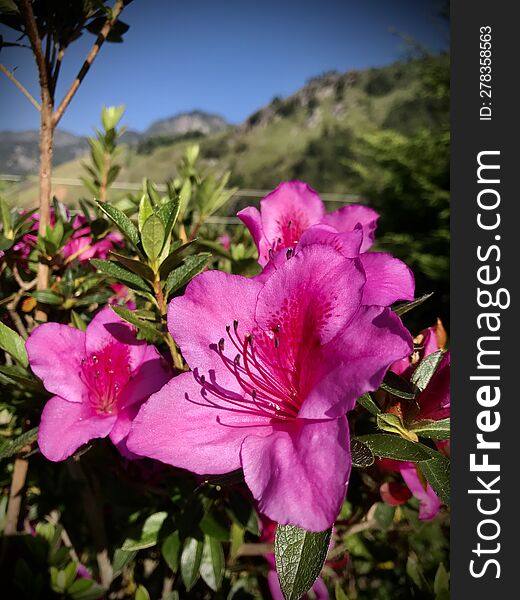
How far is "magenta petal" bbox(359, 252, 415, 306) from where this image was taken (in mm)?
553

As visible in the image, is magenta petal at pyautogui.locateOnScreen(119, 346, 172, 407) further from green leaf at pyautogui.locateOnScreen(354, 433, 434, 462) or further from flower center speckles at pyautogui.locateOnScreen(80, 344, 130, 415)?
green leaf at pyautogui.locateOnScreen(354, 433, 434, 462)

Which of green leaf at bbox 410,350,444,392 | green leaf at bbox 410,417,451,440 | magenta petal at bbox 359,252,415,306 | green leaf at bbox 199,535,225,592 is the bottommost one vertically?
green leaf at bbox 199,535,225,592

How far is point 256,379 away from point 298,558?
197mm

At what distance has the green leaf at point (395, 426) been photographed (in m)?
0.55

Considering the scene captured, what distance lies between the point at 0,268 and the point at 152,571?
77 cm

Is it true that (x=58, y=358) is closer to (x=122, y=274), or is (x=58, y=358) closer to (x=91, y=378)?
(x=91, y=378)

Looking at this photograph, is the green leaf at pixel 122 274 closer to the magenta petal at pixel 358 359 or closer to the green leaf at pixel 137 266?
the green leaf at pixel 137 266

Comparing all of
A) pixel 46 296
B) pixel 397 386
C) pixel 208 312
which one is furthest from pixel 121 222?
pixel 397 386

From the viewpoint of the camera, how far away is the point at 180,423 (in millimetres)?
542

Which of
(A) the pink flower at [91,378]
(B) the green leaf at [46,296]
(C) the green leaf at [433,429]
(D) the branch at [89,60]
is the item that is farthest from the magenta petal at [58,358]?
(C) the green leaf at [433,429]

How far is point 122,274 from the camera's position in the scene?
63 cm

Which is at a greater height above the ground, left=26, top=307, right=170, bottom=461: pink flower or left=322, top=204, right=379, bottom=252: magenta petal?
left=322, top=204, right=379, bottom=252: magenta petal

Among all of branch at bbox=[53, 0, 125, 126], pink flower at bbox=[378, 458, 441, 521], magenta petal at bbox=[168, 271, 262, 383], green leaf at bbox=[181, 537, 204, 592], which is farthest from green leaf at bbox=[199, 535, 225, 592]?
branch at bbox=[53, 0, 125, 126]

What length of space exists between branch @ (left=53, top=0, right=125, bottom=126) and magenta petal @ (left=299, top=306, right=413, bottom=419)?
1.78 ft
